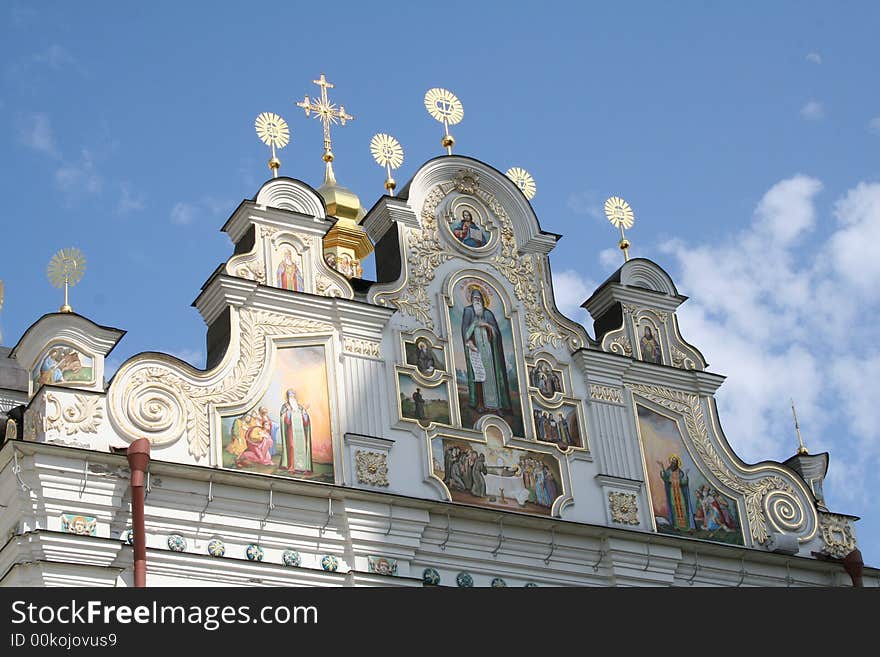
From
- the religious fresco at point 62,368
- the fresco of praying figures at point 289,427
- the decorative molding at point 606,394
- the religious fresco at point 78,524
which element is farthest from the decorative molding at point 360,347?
the religious fresco at point 78,524

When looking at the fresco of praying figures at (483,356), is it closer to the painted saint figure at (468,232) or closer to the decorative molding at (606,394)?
the painted saint figure at (468,232)

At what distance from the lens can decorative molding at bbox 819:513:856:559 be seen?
21.2 meters

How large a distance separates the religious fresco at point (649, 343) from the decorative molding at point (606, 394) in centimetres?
78

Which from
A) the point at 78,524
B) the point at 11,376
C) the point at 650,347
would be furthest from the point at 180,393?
the point at 650,347

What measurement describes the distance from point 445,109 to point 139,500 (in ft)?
24.1

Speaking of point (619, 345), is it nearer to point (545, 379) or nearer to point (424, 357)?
point (545, 379)

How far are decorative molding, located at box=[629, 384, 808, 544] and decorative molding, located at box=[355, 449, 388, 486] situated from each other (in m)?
3.96

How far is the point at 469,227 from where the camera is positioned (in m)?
20.8

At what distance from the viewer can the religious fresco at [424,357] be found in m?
19.3

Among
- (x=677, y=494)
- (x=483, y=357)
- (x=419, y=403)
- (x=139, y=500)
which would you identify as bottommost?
(x=139, y=500)

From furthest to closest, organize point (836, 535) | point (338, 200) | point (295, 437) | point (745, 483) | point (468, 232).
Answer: point (338, 200) < point (836, 535) < point (745, 483) < point (468, 232) < point (295, 437)

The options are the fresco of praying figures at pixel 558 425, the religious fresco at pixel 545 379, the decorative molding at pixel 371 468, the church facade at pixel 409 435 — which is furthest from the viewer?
the religious fresco at pixel 545 379
